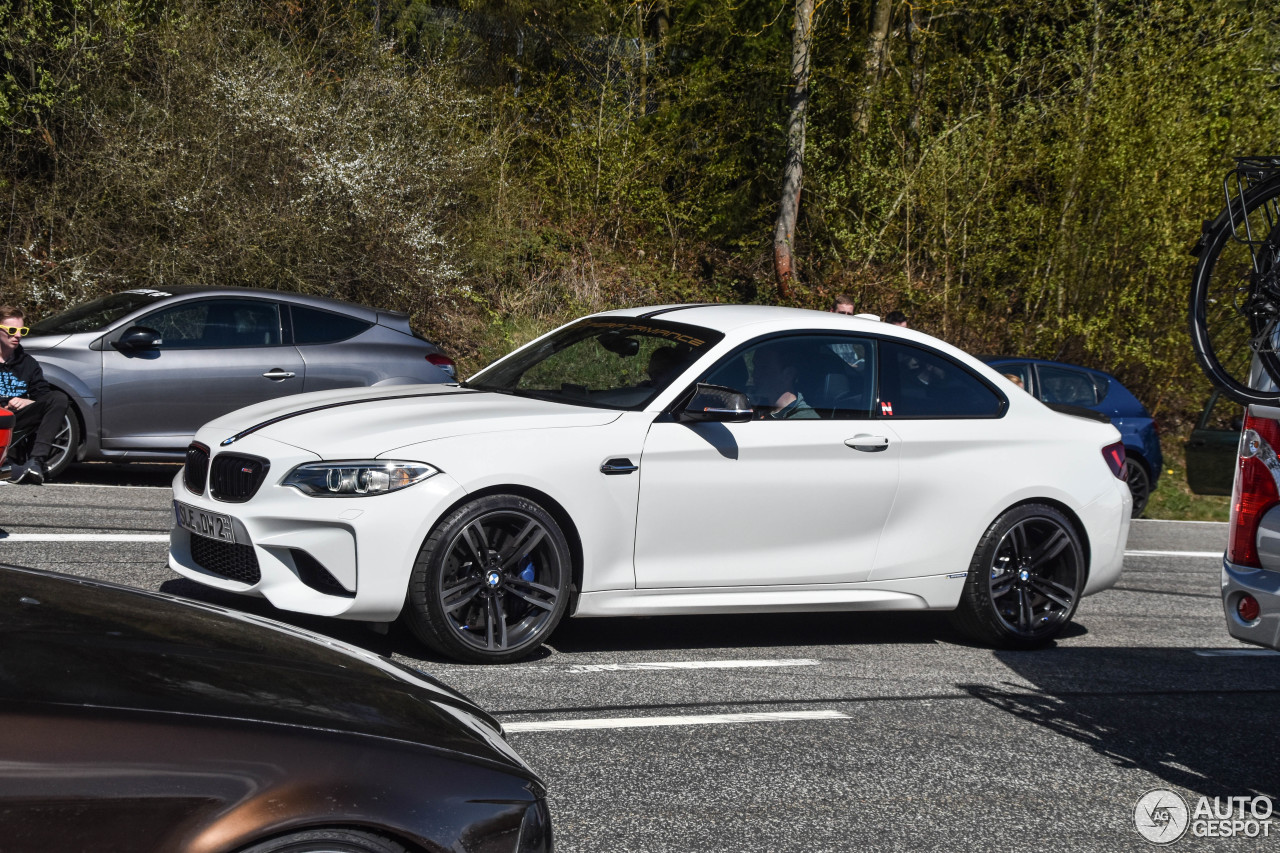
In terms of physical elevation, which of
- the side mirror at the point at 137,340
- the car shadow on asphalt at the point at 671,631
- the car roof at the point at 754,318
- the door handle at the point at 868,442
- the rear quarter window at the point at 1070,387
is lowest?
the car shadow on asphalt at the point at 671,631

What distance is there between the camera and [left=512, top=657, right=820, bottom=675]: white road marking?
5.90 meters

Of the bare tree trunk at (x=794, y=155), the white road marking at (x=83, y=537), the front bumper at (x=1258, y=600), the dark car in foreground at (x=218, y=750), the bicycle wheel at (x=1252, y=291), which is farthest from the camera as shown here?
the bare tree trunk at (x=794, y=155)

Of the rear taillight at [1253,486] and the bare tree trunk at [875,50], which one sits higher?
the bare tree trunk at [875,50]

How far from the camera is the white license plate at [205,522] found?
5.65 m

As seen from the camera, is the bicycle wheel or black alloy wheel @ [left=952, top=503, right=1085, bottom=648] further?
black alloy wheel @ [left=952, top=503, right=1085, bottom=648]

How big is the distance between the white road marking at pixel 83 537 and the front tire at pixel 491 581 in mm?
3279

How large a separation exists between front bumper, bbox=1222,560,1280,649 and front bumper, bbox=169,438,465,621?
3156mm

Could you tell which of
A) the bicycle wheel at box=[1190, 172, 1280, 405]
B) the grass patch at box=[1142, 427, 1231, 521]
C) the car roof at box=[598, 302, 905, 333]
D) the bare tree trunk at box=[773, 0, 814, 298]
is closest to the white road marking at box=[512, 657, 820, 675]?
the car roof at box=[598, 302, 905, 333]

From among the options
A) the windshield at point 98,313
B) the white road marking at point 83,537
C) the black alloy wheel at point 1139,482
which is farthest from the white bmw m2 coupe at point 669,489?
the black alloy wheel at point 1139,482

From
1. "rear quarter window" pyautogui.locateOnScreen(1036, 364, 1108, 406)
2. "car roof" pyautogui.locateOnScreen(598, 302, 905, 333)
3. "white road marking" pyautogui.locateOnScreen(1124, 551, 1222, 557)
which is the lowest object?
"white road marking" pyautogui.locateOnScreen(1124, 551, 1222, 557)

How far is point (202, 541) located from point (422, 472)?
3.87ft

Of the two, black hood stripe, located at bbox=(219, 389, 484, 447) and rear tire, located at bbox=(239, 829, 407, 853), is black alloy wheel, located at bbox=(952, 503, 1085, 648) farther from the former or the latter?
rear tire, located at bbox=(239, 829, 407, 853)

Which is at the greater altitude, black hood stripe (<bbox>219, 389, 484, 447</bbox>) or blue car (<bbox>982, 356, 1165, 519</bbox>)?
black hood stripe (<bbox>219, 389, 484, 447</bbox>)

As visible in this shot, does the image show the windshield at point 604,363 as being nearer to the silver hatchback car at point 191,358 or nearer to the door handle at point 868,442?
the door handle at point 868,442
